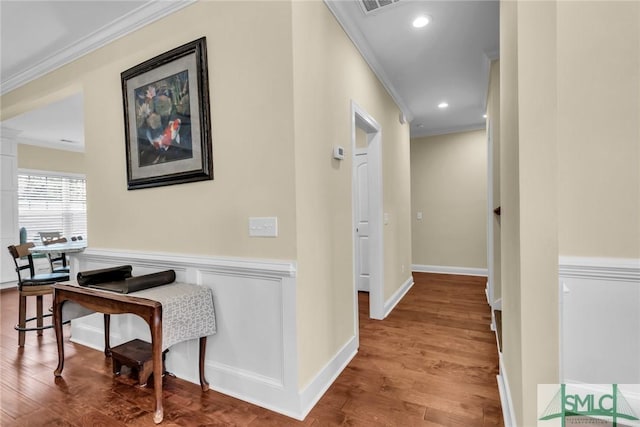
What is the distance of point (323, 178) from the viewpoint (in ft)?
6.44

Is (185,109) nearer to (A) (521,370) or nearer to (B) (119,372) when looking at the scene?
(B) (119,372)

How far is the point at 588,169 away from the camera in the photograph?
1.34 m

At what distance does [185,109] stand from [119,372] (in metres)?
1.96

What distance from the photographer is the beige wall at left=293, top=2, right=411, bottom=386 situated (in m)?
1.70

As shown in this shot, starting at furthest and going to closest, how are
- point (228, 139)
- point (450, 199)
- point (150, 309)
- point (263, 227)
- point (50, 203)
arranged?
point (50, 203) < point (450, 199) < point (228, 139) < point (263, 227) < point (150, 309)

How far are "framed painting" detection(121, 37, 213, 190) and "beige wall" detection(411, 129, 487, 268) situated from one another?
178 inches

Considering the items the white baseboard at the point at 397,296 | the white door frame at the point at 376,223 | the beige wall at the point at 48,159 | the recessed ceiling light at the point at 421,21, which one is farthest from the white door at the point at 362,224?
the beige wall at the point at 48,159

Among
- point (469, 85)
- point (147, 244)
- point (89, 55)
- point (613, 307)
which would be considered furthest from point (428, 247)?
point (89, 55)

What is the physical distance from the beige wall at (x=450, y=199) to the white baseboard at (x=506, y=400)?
11.7 ft

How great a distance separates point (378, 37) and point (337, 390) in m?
2.78

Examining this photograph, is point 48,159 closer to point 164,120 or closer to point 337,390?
point 164,120

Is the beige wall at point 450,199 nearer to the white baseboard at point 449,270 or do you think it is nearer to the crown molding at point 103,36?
the white baseboard at point 449,270

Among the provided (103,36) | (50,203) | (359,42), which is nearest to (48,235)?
(50,203)

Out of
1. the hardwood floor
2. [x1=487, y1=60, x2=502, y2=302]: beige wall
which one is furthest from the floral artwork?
[x1=487, y1=60, x2=502, y2=302]: beige wall
